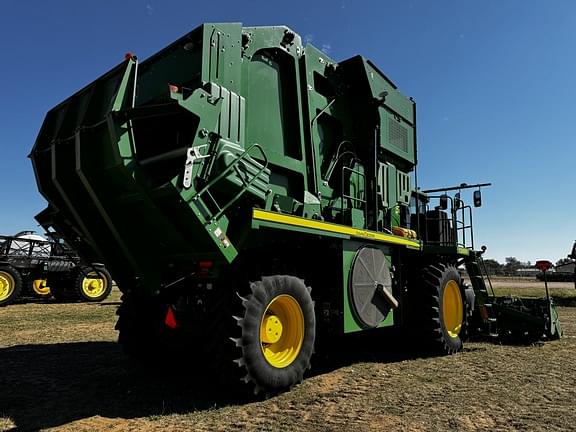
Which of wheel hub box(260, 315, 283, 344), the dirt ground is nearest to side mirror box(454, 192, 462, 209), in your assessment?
the dirt ground

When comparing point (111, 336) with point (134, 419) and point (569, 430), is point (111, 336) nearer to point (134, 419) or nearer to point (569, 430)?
point (134, 419)

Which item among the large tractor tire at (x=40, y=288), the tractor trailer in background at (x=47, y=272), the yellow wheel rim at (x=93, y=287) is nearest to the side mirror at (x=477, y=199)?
the tractor trailer in background at (x=47, y=272)

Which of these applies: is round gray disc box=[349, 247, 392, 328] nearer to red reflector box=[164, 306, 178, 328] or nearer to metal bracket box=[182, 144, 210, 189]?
red reflector box=[164, 306, 178, 328]

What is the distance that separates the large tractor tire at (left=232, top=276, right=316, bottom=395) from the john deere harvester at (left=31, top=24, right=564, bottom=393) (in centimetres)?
2

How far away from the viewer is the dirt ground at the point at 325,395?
4.36 meters

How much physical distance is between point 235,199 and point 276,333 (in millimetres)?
1712

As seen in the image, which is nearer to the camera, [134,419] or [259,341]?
[134,419]

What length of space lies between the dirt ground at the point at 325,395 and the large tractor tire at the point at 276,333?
26 centimetres

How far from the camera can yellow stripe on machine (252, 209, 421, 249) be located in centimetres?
504

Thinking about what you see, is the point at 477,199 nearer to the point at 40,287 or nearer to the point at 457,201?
the point at 457,201

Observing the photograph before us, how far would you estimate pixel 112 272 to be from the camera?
5.92 meters

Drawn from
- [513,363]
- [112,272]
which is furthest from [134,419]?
[513,363]

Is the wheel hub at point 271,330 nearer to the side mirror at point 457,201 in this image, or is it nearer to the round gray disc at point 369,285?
the round gray disc at point 369,285

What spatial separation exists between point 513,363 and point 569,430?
3.00 meters
